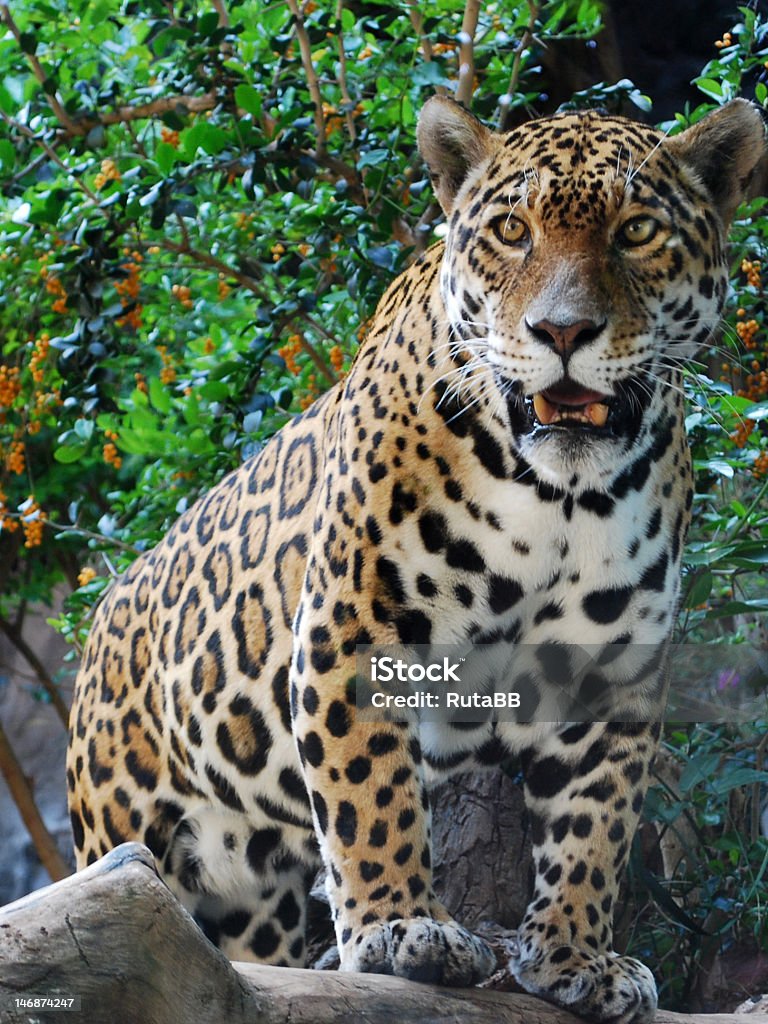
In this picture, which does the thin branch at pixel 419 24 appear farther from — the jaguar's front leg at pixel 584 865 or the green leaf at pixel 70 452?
the jaguar's front leg at pixel 584 865

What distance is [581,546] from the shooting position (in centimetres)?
387

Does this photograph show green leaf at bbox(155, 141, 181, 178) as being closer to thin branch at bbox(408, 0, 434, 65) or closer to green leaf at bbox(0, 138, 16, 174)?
green leaf at bbox(0, 138, 16, 174)

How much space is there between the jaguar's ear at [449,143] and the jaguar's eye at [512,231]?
0.34 m

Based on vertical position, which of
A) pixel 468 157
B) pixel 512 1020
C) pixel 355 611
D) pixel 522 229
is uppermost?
pixel 468 157

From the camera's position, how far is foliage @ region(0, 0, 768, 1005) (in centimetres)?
533

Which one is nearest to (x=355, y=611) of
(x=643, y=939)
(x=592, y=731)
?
(x=592, y=731)

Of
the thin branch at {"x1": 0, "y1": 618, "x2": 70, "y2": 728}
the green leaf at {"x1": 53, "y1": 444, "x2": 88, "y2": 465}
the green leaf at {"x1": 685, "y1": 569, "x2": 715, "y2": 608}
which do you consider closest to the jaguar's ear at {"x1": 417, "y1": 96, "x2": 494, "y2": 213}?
the green leaf at {"x1": 685, "y1": 569, "x2": 715, "y2": 608}

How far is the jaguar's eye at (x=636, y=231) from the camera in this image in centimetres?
360

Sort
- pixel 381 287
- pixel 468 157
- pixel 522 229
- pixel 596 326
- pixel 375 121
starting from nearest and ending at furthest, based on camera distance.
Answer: pixel 596 326, pixel 522 229, pixel 468 157, pixel 381 287, pixel 375 121

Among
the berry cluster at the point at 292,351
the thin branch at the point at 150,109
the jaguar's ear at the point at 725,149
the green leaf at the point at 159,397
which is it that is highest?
the thin branch at the point at 150,109

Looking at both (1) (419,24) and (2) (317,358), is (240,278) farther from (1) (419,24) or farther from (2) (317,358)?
(1) (419,24)

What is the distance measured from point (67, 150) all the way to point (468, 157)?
9.48 ft

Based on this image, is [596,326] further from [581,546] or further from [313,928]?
[313,928]

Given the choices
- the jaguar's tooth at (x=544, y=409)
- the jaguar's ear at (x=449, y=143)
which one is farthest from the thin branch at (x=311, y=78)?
the jaguar's tooth at (x=544, y=409)
